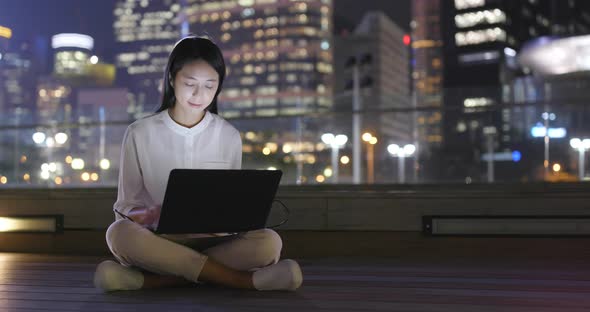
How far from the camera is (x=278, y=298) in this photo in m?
1.99

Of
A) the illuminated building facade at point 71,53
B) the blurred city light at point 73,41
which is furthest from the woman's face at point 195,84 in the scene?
the blurred city light at point 73,41

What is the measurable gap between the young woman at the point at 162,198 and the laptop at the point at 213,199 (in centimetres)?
14

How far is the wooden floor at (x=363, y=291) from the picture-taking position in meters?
1.84

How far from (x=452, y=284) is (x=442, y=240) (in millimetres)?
979

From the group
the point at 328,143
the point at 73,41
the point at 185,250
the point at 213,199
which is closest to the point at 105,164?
the point at 328,143

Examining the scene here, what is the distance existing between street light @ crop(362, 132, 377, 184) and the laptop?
5979 millimetres

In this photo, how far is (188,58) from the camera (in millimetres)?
2207

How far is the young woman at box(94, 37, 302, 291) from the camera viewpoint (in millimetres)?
2094

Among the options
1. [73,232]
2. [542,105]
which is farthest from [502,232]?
[542,105]

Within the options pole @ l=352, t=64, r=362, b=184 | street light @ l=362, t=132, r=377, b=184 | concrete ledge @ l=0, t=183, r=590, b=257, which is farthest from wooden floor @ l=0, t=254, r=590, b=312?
street light @ l=362, t=132, r=377, b=184

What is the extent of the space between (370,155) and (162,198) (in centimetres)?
639

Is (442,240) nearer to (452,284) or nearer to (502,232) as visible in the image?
(502,232)

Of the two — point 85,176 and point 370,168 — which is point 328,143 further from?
point 85,176

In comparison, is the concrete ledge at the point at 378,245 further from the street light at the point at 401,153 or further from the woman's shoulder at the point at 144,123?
the street light at the point at 401,153
